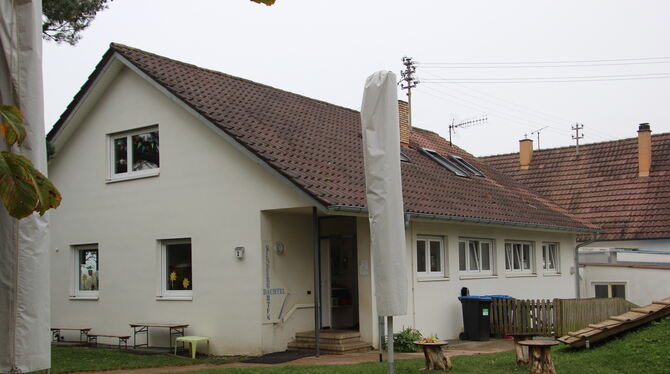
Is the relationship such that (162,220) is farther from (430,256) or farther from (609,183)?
(609,183)

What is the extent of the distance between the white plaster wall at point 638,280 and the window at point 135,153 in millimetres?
15032

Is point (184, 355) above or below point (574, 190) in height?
below

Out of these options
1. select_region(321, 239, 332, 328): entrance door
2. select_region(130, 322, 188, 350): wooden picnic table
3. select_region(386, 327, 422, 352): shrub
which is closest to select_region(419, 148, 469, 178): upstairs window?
select_region(321, 239, 332, 328): entrance door

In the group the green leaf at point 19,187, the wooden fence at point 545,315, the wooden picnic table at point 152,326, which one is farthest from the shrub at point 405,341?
the green leaf at point 19,187

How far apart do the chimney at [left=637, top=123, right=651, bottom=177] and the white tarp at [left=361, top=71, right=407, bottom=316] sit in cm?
2248

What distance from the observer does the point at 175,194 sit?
1667 centimetres

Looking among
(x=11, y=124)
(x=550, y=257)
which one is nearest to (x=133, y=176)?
(x=550, y=257)

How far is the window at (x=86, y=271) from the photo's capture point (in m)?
18.4

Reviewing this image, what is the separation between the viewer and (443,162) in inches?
905

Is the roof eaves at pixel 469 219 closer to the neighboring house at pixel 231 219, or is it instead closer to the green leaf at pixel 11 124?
the neighboring house at pixel 231 219

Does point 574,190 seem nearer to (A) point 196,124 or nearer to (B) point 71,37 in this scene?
(A) point 196,124

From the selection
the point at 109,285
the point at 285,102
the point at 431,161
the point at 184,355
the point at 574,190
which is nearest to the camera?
the point at 184,355

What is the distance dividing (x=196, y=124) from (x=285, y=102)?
14.7ft

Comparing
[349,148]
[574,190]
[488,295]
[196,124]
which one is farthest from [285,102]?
[574,190]
